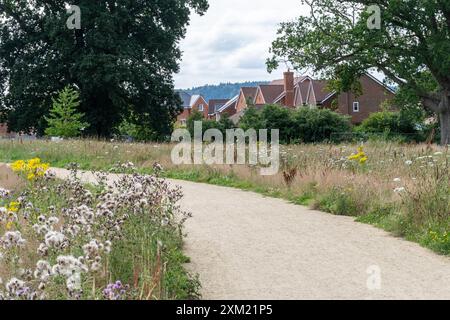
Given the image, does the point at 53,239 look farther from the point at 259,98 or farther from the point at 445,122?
the point at 259,98

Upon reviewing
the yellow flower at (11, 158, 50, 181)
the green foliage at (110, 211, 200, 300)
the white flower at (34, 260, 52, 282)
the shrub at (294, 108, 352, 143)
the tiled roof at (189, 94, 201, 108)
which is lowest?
the green foliage at (110, 211, 200, 300)

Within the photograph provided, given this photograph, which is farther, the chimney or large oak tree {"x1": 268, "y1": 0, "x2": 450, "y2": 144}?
the chimney

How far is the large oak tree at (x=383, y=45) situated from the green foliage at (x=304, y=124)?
234cm

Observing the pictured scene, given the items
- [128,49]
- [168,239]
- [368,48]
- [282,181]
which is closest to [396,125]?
[368,48]

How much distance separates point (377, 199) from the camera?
34.3 feet

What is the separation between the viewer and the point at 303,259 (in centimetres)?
736

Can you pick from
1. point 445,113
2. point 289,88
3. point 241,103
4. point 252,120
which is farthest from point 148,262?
point 241,103

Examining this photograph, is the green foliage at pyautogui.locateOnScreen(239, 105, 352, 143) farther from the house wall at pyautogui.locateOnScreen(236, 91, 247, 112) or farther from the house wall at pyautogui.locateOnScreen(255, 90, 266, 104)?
the house wall at pyautogui.locateOnScreen(236, 91, 247, 112)

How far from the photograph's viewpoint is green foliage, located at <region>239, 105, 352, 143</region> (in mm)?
32656

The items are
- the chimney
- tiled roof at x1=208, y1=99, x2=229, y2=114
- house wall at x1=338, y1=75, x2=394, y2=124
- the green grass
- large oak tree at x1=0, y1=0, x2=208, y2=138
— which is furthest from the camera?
tiled roof at x1=208, y1=99, x2=229, y2=114

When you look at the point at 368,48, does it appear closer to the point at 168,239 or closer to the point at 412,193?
the point at 412,193

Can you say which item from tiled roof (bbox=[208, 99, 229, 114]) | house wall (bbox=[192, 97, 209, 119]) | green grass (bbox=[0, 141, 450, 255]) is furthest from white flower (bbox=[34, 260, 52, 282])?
house wall (bbox=[192, 97, 209, 119])

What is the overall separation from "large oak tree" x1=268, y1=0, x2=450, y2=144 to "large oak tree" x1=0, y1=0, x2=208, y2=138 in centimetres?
867

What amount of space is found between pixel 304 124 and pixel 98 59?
11590 mm
